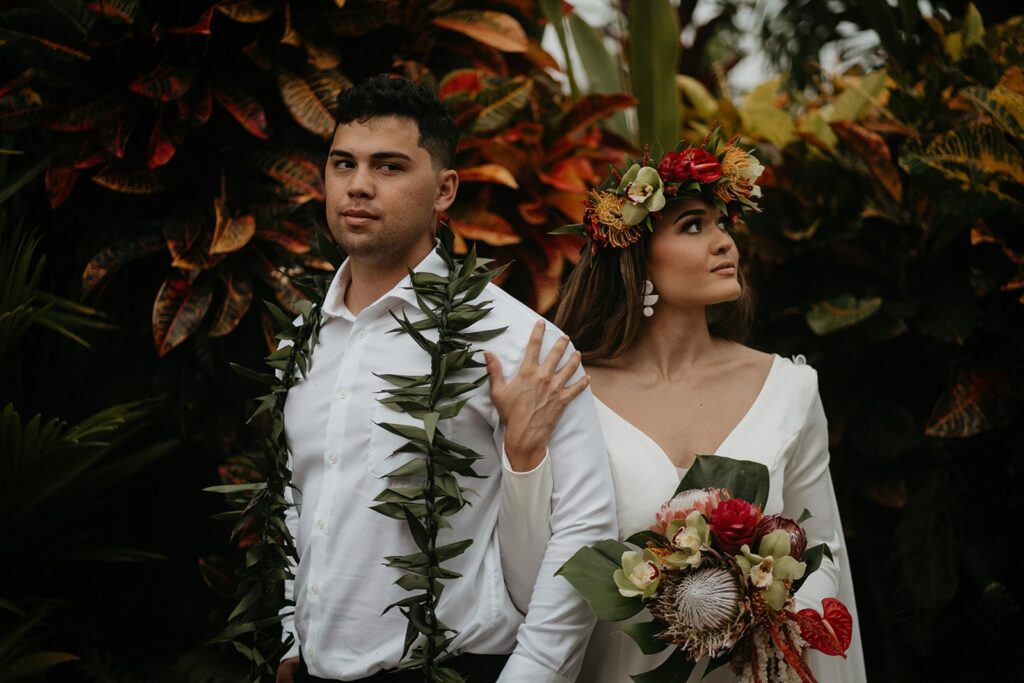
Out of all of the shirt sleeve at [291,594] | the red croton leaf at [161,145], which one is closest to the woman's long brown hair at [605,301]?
the shirt sleeve at [291,594]

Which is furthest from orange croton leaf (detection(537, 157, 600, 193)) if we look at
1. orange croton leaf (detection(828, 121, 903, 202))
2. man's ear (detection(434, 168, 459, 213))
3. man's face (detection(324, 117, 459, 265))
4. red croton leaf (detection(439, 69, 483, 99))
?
man's face (detection(324, 117, 459, 265))

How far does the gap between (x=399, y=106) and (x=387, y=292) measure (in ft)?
1.50

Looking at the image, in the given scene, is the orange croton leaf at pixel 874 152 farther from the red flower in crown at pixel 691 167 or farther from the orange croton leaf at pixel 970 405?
the red flower in crown at pixel 691 167

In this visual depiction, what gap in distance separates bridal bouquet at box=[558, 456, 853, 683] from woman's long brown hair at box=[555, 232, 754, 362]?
708mm

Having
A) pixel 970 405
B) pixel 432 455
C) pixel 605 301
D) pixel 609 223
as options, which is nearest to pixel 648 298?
pixel 605 301

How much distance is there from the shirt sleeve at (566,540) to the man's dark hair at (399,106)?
0.69m

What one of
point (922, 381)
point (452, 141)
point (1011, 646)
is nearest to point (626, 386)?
point (452, 141)

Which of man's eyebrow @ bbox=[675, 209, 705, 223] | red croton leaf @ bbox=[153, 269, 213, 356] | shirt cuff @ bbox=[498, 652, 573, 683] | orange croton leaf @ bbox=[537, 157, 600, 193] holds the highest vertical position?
orange croton leaf @ bbox=[537, 157, 600, 193]

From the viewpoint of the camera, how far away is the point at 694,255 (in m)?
2.53

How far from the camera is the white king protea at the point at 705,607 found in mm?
1912

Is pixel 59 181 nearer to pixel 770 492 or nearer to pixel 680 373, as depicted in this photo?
pixel 680 373

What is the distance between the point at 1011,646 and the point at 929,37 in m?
2.50

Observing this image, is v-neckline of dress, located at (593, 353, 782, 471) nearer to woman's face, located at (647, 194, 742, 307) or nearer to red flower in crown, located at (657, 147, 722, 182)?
woman's face, located at (647, 194, 742, 307)

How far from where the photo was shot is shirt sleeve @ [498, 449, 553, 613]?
2.09m
